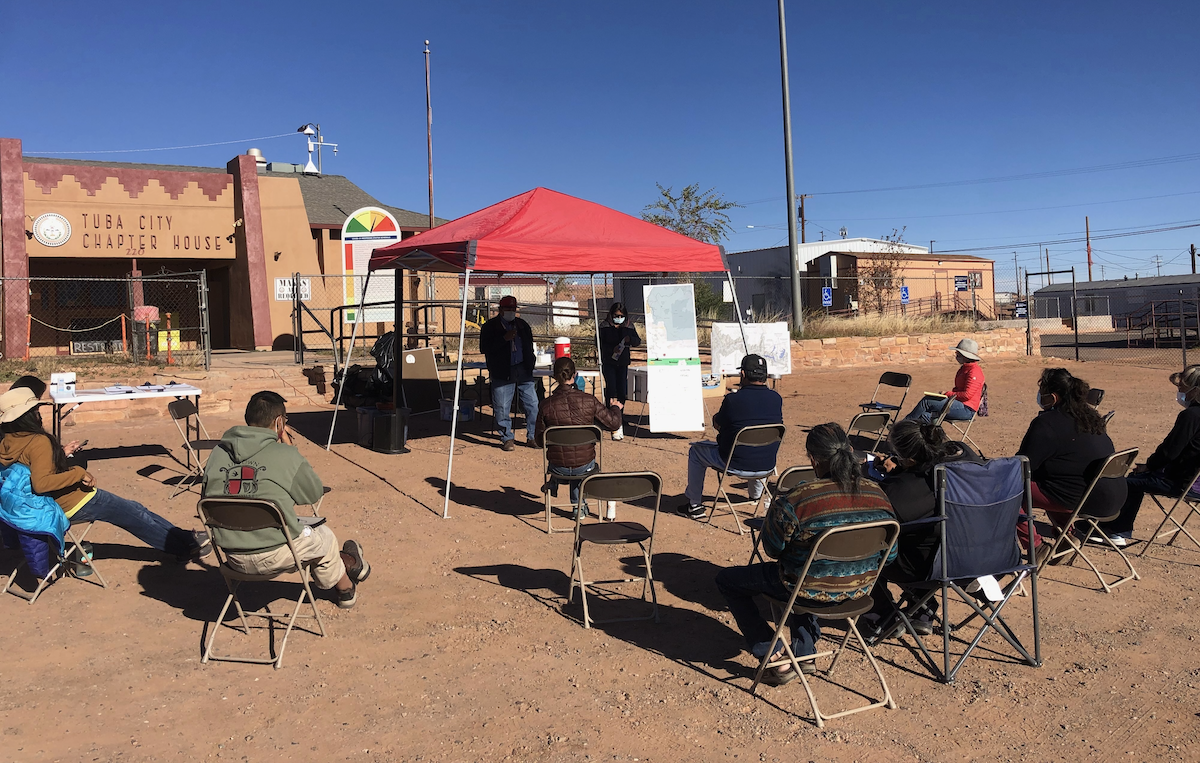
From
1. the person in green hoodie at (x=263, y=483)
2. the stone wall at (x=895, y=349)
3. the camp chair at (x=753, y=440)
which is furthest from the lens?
the stone wall at (x=895, y=349)

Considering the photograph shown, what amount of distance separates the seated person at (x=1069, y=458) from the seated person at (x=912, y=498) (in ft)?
4.02

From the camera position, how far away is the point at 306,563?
4.42 m

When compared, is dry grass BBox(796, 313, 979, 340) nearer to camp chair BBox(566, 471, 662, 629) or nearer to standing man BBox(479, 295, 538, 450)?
standing man BBox(479, 295, 538, 450)

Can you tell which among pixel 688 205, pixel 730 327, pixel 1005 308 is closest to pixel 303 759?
pixel 730 327

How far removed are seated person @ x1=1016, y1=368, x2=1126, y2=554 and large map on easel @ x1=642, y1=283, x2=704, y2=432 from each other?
504 cm

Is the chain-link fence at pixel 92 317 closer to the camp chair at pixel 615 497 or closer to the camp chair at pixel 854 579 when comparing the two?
the camp chair at pixel 615 497

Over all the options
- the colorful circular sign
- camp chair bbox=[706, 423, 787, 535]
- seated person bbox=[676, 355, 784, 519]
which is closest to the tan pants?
camp chair bbox=[706, 423, 787, 535]

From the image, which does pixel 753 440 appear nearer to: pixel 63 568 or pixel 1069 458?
pixel 1069 458

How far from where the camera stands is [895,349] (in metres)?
19.2

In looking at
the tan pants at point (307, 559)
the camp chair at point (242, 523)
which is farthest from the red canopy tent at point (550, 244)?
the camp chair at point (242, 523)

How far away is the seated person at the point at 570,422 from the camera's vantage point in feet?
20.6

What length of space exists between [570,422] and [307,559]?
8.11ft

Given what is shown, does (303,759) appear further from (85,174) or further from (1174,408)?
(85,174)

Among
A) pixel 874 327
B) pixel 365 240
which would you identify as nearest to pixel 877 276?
pixel 874 327
